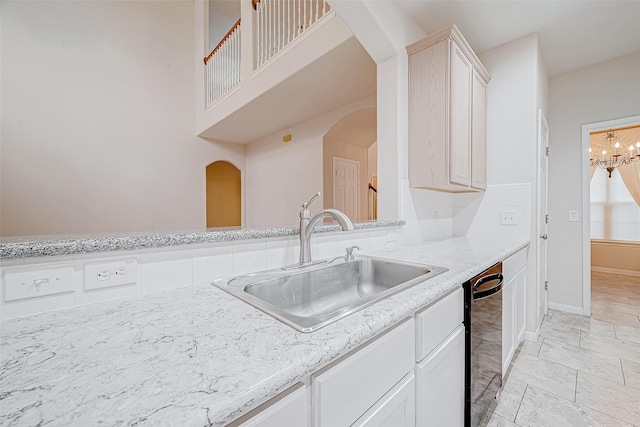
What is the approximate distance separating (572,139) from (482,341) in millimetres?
2835

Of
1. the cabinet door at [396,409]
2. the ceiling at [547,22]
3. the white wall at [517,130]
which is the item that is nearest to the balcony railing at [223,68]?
the ceiling at [547,22]

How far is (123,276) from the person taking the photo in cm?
78

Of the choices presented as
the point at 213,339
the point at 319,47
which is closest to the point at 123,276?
the point at 213,339

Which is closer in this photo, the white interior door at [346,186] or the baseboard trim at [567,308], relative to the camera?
the baseboard trim at [567,308]

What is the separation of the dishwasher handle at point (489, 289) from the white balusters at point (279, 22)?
259 centimetres

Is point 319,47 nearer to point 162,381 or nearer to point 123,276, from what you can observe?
point 123,276

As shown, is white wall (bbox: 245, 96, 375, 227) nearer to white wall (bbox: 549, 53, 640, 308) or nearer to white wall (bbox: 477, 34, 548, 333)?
white wall (bbox: 477, 34, 548, 333)

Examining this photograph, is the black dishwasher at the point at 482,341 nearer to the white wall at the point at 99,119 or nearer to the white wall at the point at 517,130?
the white wall at the point at 517,130

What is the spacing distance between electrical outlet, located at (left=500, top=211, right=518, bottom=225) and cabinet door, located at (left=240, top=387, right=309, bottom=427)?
2.45 m

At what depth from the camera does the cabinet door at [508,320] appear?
148 cm

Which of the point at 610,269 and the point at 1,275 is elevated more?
the point at 1,275

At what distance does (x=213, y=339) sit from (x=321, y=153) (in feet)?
11.7

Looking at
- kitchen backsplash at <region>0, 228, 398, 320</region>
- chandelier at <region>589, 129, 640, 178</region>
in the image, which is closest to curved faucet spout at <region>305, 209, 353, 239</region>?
kitchen backsplash at <region>0, 228, 398, 320</region>

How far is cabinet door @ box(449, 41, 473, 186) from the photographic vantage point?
A: 5.93ft
